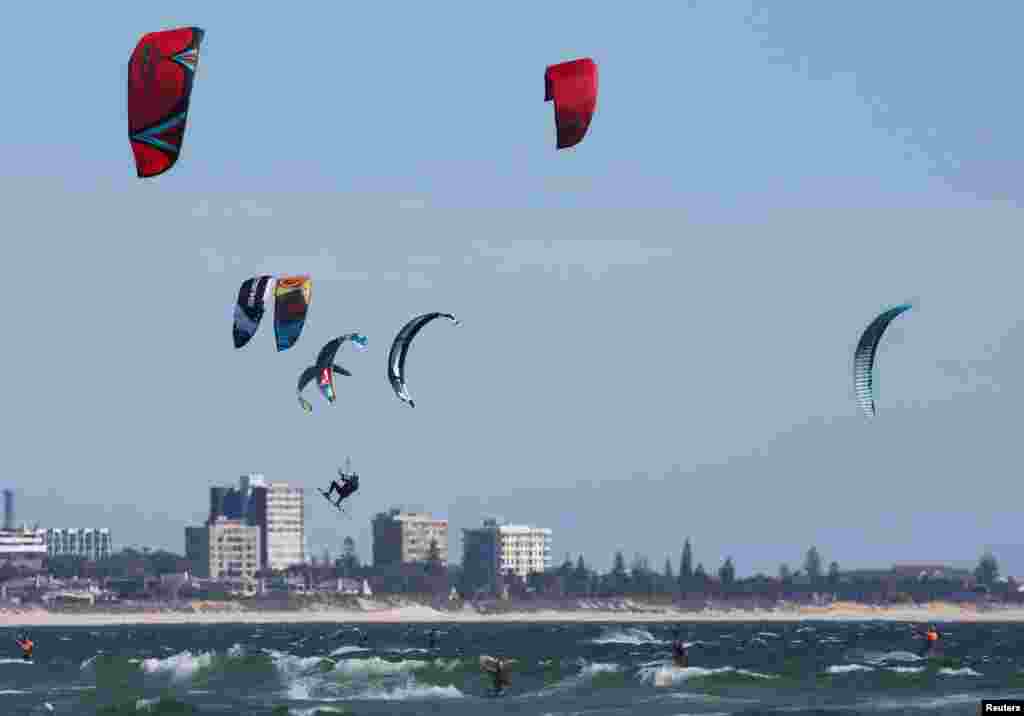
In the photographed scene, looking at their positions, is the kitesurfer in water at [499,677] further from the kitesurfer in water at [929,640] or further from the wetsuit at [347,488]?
the kitesurfer in water at [929,640]

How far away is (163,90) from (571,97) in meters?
9.57

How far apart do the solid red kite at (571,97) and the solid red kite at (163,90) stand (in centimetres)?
830

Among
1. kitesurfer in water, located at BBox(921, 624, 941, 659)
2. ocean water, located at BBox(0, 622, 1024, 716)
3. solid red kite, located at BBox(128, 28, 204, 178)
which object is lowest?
ocean water, located at BBox(0, 622, 1024, 716)

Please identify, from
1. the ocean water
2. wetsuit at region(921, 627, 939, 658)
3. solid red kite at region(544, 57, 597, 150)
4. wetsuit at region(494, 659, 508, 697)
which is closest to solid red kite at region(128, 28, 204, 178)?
solid red kite at region(544, 57, 597, 150)

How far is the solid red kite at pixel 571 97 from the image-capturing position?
47812 mm

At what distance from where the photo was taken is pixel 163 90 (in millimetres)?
42688

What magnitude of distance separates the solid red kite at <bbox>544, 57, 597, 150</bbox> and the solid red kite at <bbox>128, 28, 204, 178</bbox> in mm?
8303

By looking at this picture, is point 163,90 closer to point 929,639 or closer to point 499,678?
point 499,678

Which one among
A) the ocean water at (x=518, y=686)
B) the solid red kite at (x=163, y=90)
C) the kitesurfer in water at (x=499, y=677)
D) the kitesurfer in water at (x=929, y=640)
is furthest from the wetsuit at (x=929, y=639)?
the solid red kite at (x=163, y=90)

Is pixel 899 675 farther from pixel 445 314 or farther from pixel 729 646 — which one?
pixel 729 646

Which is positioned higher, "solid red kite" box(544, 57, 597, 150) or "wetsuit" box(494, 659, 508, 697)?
"solid red kite" box(544, 57, 597, 150)

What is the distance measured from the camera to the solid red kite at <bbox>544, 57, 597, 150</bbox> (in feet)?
157

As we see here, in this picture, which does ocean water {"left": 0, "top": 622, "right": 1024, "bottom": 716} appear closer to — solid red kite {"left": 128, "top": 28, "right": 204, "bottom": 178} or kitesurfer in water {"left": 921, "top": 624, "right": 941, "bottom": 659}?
kitesurfer in water {"left": 921, "top": 624, "right": 941, "bottom": 659}

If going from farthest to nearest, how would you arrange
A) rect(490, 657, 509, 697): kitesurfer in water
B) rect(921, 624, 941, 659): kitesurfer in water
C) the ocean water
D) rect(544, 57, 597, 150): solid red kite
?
rect(921, 624, 941, 659): kitesurfer in water
rect(490, 657, 509, 697): kitesurfer in water
the ocean water
rect(544, 57, 597, 150): solid red kite
